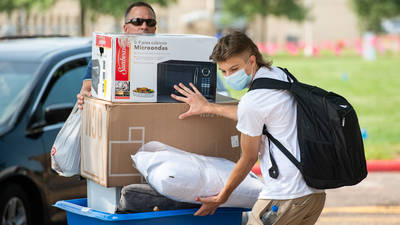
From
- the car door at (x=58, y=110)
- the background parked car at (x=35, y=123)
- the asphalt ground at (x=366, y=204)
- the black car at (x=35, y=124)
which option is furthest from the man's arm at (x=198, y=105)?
the asphalt ground at (x=366, y=204)

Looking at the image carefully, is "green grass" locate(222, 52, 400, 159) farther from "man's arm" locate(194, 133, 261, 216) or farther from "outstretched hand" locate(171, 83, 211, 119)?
"man's arm" locate(194, 133, 261, 216)

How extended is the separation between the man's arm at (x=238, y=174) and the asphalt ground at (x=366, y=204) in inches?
151

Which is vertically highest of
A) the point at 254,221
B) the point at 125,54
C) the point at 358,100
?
the point at 125,54

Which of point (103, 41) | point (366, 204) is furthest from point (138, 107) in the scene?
point (366, 204)

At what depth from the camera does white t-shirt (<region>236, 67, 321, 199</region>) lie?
3.37 metres

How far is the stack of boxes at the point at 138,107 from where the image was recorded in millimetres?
3691

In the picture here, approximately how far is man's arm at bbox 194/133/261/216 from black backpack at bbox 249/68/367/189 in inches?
3.7

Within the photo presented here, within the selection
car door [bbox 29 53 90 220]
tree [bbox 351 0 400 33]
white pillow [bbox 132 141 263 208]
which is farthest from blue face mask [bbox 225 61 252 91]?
tree [bbox 351 0 400 33]

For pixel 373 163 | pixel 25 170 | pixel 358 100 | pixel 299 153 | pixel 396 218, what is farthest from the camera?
pixel 358 100

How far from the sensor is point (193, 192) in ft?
11.7

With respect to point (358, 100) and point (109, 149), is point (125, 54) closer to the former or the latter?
point (109, 149)

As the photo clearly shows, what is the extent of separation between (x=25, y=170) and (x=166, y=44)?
2.37 m

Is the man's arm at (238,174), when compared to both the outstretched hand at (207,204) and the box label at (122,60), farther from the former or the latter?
the box label at (122,60)

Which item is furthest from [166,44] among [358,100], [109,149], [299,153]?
[358,100]
